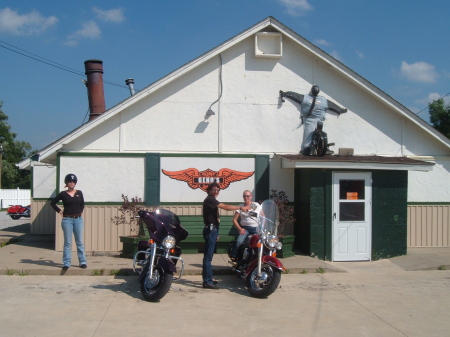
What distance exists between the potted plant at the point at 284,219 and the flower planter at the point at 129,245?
3.25 meters

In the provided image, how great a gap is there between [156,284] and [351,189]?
619cm

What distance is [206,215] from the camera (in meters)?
9.07

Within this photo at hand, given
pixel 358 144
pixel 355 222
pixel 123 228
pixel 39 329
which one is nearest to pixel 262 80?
pixel 358 144

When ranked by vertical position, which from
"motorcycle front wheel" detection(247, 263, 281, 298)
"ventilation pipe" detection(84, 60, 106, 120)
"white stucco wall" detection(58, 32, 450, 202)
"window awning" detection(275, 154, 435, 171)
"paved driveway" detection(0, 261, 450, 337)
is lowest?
"paved driveway" detection(0, 261, 450, 337)

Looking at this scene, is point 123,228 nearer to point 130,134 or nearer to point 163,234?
point 130,134

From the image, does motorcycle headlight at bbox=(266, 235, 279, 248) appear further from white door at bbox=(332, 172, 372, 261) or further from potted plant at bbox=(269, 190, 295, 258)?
white door at bbox=(332, 172, 372, 261)

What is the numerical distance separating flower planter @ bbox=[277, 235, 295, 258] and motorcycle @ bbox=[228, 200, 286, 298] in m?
2.99

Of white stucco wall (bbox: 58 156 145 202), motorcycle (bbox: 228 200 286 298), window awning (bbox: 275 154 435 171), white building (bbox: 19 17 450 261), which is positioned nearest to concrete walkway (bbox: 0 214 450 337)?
motorcycle (bbox: 228 200 286 298)

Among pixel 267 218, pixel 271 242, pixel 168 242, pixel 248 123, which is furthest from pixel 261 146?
pixel 168 242

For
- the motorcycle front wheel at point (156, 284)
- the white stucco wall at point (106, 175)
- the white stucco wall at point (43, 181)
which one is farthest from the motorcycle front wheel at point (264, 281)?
the white stucco wall at point (43, 181)

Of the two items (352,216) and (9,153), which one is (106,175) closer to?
(352,216)

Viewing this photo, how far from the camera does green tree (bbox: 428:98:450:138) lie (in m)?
30.6

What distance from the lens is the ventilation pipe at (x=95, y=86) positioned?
61.0 feet

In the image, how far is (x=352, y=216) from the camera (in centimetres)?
1237
